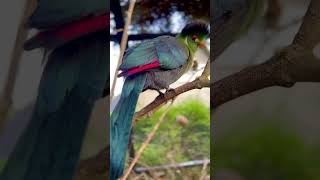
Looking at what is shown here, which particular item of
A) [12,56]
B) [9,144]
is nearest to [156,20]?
[12,56]

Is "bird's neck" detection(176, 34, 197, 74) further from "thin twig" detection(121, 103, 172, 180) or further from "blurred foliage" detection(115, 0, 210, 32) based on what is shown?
"thin twig" detection(121, 103, 172, 180)

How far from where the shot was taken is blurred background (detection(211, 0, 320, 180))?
2477 millimetres

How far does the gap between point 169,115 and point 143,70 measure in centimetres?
21

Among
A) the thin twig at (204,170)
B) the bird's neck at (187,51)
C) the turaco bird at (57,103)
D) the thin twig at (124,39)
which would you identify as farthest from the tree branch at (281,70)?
the turaco bird at (57,103)

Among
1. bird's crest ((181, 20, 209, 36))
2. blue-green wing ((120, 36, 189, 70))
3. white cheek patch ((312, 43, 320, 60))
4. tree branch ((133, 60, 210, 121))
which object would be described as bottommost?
tree branch ((133, 60, 210, 121))

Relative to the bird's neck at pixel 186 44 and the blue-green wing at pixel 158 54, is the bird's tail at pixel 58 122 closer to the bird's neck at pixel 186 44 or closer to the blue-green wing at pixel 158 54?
the blue-green wing at pixel 158 54

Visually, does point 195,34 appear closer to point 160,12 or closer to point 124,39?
point 160,12

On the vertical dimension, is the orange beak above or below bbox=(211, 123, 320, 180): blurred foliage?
above

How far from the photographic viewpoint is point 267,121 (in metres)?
2.49

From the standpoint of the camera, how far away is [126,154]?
248 centimetres

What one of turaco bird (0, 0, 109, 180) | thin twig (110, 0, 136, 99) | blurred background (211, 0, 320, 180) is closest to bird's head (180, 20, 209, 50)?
blurred background (211, 0, 320, 180)

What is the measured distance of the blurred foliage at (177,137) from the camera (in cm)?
248

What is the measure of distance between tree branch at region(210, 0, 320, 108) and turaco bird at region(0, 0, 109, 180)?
493 millimetres

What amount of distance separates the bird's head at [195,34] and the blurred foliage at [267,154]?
0.38 meters
